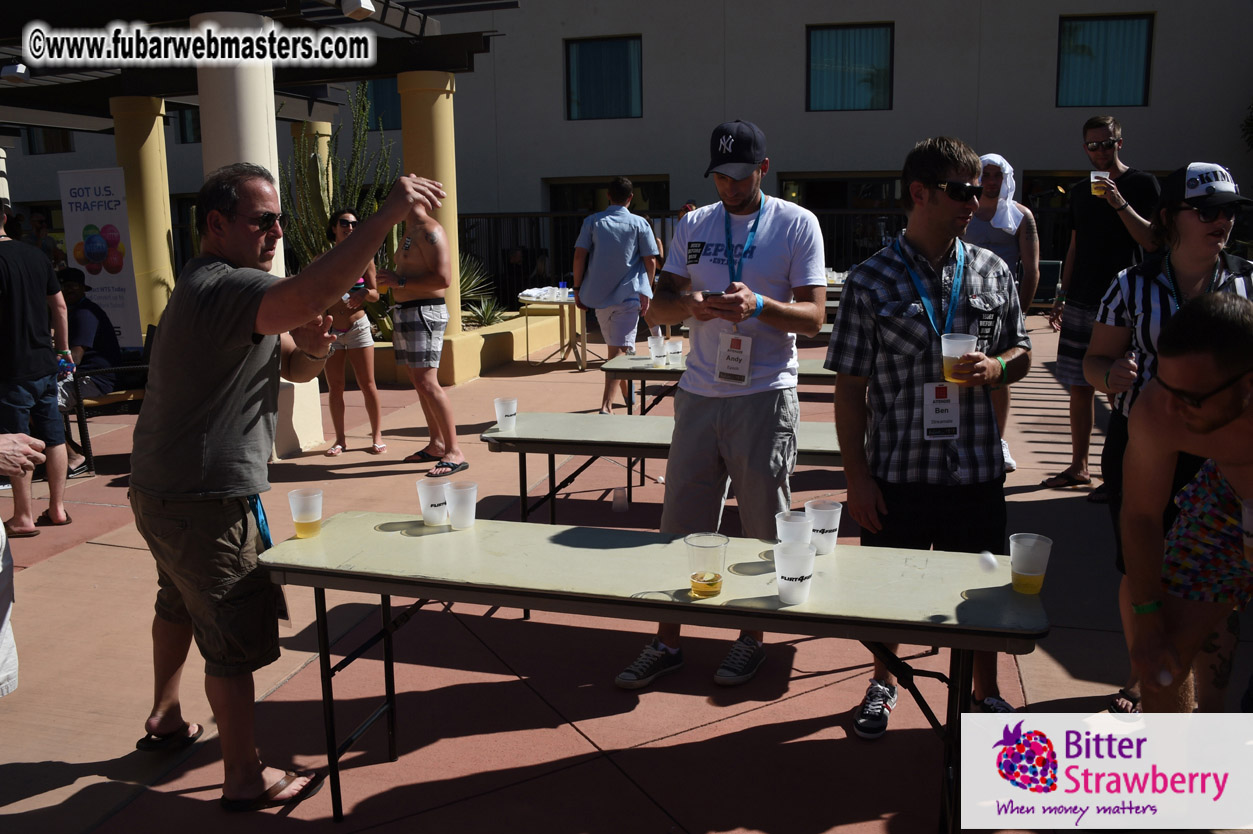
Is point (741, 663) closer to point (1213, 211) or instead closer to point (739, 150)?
point (739, 150)

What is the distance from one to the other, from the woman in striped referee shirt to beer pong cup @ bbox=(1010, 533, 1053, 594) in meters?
0.63

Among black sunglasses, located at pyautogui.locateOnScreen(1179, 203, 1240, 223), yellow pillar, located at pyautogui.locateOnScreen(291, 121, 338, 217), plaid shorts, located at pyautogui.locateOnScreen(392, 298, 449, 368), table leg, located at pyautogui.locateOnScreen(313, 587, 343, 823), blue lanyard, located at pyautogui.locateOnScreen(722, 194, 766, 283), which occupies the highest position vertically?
yellow pillar, located at pyautogui.locateOnScreen(291, 121, 338, 217)

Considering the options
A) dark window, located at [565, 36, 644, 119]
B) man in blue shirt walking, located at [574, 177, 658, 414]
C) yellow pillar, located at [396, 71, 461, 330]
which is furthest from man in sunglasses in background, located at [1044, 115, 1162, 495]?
dark window, located at [565, 36, 644, 119]

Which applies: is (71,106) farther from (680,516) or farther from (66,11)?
(680,516)

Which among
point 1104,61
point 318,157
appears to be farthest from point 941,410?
point 1104,61

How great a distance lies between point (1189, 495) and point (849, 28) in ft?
60.5

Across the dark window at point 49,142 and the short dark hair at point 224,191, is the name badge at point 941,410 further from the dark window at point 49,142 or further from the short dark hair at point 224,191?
the dark window at point 49,142

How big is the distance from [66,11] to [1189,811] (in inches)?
360

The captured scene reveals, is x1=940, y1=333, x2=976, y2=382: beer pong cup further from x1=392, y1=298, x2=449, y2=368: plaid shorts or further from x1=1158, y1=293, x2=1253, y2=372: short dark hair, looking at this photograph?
x1=392, y1=298, x2=449, y2=368: plaid shorts

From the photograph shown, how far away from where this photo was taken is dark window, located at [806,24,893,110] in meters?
19.0

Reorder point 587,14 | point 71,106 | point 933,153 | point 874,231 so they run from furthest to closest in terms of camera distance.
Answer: point 587,14 → point 874,231 → point 71,106 → point 933,153

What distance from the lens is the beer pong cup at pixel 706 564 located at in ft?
8.28

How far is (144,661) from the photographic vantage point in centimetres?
389

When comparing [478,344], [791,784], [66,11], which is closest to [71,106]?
[66,11]
